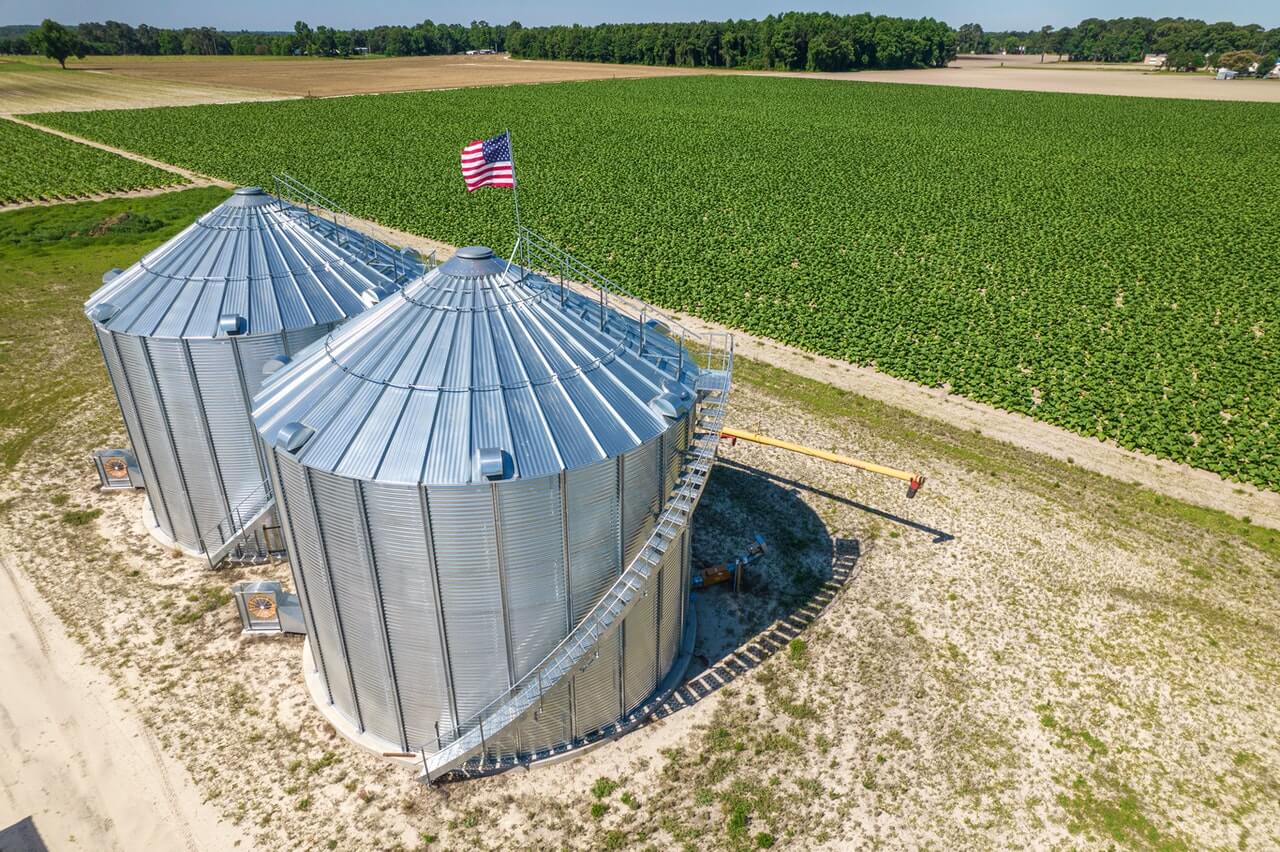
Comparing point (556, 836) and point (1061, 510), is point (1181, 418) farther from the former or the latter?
point (556, 836)

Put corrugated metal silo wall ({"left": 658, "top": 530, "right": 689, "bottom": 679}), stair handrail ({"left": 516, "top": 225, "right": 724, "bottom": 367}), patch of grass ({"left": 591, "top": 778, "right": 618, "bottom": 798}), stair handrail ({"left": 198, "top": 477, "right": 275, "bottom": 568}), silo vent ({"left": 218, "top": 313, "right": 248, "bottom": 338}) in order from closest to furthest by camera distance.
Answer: patch of grass ({"left": 591, "top": 778, "right": 618, "bottom": 798}) < stair handrail ({"left": 516, "top": 225, "right": 724, "bottom": 367}) < corrugated metal silo wall ({"left": 658, "top": 530, "right": 689, "bottom": 679}) < silo vent ({"left": 218, "top": 313, "right": 248, "bottom": 338}) < stair handrail ({"left": 198, "top": 477, "right": 275, "bottom": 568})

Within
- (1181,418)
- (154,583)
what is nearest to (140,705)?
(154,583)

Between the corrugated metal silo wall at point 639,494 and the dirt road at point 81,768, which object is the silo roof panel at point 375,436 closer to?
the corrugated metal silo wall at point 639,494

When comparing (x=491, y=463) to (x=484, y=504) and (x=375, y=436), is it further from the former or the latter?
(x=375, y=436)

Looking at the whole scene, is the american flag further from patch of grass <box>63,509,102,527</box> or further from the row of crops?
the row of crops

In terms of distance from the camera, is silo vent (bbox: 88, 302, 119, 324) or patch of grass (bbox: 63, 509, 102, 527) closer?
silo vent (bbox: 88, 302, 119, 324)

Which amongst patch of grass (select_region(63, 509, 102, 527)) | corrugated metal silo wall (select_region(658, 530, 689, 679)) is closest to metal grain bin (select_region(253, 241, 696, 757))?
corrugated metal silo wall (select_region(658, 530, 689, 679))
